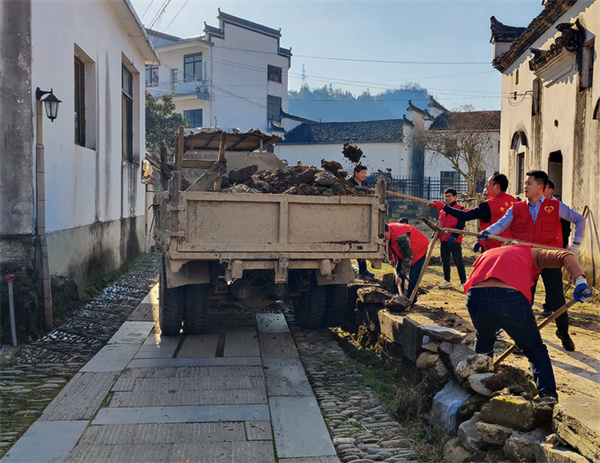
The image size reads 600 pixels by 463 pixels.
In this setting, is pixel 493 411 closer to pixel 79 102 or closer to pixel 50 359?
pixel 50 359

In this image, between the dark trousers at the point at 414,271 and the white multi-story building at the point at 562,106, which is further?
the white multi-story building at the point at 562,106

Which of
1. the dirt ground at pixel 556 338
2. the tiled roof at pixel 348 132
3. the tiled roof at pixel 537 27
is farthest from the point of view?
the tiled roof at pixel 348 132

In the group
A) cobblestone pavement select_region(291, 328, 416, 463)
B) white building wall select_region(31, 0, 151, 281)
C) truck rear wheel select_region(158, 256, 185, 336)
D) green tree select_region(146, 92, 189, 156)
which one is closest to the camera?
cobblestone pavement select_region(291, 328, 416, 463)

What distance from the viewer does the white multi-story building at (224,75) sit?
36.8 meters

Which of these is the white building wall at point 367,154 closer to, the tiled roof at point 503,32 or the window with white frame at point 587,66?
the tiled roof at point 503,32

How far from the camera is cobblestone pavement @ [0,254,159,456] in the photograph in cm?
459

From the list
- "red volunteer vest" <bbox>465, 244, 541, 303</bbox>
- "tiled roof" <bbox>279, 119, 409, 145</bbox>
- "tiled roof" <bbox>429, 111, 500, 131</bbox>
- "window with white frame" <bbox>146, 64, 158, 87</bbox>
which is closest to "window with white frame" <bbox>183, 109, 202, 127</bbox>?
"window with white frame" <bbox>146, 64, 158, 87</bbox>

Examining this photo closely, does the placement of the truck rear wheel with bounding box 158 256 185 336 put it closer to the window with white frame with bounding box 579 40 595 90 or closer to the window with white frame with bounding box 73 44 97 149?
the window with white frame with bounding box 73 44 97 149

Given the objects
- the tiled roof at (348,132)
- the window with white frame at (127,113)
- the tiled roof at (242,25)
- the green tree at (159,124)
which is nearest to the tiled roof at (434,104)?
the tiled roof at (348,132)

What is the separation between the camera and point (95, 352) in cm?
647

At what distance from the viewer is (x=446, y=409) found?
416 centimetres

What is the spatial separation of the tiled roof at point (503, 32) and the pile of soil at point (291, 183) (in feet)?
40.8

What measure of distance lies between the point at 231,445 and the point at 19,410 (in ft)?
6.24

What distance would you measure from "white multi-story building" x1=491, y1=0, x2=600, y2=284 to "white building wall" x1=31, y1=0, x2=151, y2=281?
26.0ft
